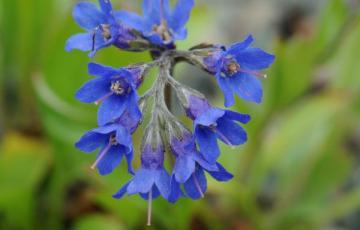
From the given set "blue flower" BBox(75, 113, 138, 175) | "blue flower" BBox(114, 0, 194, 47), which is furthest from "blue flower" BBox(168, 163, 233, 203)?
"blue flower" BBox(114, 0, 194, 47)

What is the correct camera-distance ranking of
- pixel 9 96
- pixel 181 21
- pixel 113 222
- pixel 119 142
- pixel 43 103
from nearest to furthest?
pixel 119 142 < pixel 181 21 < pixel 43 103 < pixel 113 222 < pixel 9 96

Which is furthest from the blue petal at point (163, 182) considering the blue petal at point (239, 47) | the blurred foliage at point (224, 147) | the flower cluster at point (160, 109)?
the blurred foliage at point (224, 147)

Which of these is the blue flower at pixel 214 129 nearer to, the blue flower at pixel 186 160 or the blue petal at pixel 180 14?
the blue flower at pixel 186 160

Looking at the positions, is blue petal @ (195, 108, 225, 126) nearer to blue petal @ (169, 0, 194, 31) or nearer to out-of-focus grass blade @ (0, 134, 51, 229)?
blue petal @ (169, 0, 194, 31)

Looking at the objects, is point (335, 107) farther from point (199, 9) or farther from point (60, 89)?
point (60, 89)

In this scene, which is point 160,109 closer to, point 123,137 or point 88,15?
point 123,137

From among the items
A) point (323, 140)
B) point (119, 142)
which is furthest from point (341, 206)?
point (119, 142)
